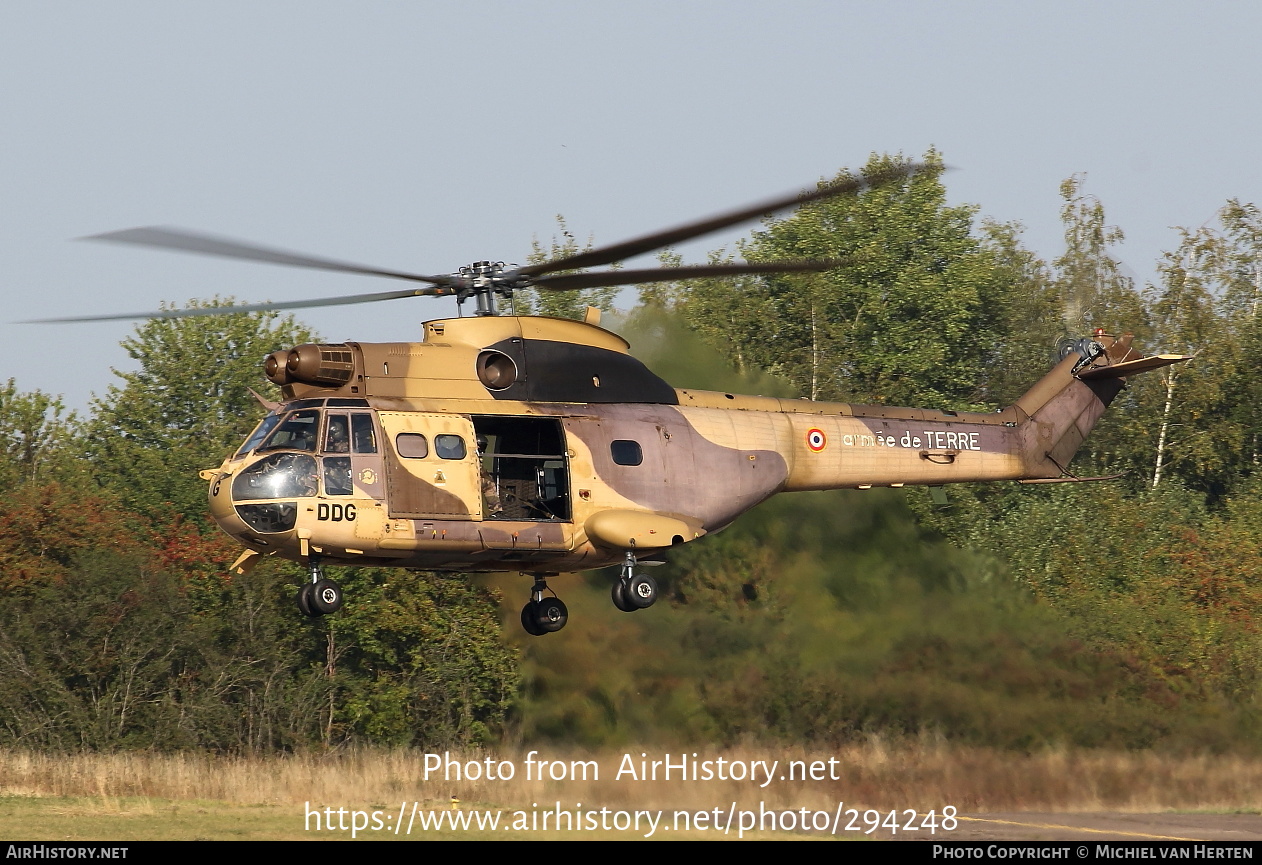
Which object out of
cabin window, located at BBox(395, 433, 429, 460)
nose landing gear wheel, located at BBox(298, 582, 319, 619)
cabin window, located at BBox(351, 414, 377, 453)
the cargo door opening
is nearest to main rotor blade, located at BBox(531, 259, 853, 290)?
the cargo door opening

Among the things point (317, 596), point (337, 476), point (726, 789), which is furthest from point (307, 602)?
point (726, 789)

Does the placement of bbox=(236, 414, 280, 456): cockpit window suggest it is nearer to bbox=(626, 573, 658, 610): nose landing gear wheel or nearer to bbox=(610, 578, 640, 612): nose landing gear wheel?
bbox=(610, 578, 640, 612): nose landing gear wheel

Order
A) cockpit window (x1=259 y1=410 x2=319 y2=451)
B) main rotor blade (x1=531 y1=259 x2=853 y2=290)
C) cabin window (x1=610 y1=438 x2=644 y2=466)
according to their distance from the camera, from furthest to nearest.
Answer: cabin window (x1=610 y1=438 x2=644 y2=466) → cockpit window (x1=259 y1=410 x2=319 y2=451) → main rotor blade (x1=531 y1=259 x2=853 y2=290)

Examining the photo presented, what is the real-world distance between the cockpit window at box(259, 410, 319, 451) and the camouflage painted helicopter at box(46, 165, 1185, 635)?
23 millimetres

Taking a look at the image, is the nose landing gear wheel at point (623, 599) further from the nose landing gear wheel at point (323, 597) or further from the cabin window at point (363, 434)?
the cabin window at point (363, 434)

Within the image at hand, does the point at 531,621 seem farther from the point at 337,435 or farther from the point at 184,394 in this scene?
the point at 184,394

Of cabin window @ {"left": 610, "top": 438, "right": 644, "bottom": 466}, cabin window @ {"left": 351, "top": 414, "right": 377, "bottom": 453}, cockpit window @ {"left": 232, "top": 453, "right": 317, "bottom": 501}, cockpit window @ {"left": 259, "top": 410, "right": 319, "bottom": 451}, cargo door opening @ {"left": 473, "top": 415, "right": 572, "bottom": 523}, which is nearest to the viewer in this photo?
cockpit window @ {"left": 232, "top": 453, "right": 317, "bottom": 501}

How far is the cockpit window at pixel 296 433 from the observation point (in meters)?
17.2

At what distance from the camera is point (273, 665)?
3155cm

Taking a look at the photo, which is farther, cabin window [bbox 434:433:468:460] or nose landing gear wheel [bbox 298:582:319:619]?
cabin window [bbox 434:433:468:460]

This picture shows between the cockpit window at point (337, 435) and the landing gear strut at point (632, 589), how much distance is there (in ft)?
11.8

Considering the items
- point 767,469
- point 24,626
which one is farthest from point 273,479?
point 24,626

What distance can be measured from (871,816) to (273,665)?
13931 millimetres

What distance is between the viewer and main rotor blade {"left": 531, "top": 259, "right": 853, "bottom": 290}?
16641 mm
